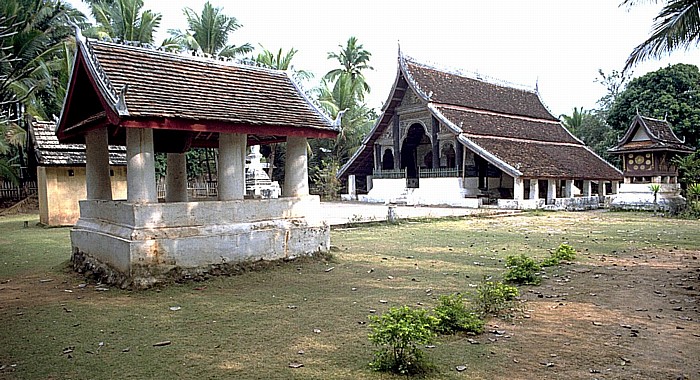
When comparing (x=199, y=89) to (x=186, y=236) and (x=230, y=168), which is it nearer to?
(x=230, y=168)

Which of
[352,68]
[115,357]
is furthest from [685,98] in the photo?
[115,357]

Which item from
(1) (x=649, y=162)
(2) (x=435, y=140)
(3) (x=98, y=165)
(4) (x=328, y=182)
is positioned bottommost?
(4) (x=328, y=182)

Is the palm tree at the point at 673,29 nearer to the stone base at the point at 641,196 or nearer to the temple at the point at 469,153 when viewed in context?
the temple at the point at 469,153

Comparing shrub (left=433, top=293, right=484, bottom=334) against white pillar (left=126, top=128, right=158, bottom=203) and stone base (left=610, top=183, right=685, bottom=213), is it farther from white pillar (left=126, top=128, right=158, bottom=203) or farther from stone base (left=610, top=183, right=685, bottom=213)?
stone base (left=610, top=183, right=685, bottom=213)

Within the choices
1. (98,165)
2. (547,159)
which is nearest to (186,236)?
(98,165)

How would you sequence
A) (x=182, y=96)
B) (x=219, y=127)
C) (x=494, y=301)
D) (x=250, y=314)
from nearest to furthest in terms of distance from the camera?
(x=494, y=301) → (x=250, y=314) → (x=219, y=127) → (x=182, y=96)

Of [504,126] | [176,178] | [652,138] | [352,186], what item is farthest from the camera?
[352,186]

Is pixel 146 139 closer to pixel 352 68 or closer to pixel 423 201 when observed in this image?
pixel 423 201

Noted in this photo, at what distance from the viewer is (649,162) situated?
24781 millimetres

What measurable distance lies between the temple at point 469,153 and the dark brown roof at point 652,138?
6.47 ft

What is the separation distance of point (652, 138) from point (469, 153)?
8.64 metres

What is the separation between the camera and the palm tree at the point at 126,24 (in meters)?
25.1

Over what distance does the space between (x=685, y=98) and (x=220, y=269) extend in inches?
1177

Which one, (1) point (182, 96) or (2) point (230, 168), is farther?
(2) point (230, 168)
